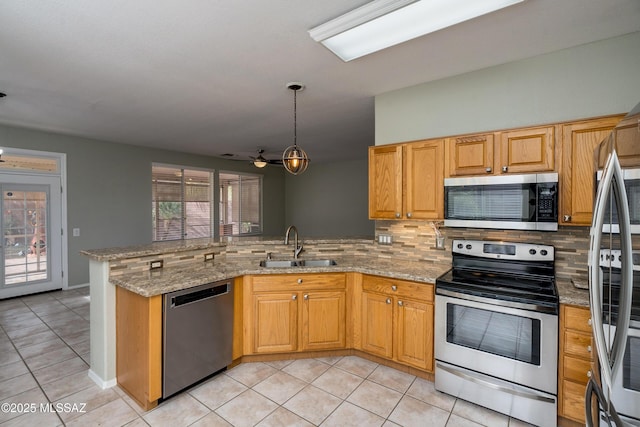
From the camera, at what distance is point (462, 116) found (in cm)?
280

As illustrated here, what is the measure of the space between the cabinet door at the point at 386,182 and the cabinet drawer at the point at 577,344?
151 centimetres

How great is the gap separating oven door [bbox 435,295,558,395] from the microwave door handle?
3.11 ft

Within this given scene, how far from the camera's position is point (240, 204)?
27.2 feet

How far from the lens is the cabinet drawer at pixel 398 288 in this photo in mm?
2525

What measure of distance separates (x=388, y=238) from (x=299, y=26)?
2.16m

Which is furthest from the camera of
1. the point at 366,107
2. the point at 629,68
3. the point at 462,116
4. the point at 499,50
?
the point at 366,107

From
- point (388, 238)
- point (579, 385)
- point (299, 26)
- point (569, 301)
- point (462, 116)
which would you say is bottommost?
point (579, 385)

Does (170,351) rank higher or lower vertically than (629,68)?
lower

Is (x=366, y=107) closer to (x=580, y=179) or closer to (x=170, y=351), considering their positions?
(x=580, y=179)

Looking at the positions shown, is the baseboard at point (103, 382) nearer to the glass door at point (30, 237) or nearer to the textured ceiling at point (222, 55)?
the textured ceiling at point (222, 55)

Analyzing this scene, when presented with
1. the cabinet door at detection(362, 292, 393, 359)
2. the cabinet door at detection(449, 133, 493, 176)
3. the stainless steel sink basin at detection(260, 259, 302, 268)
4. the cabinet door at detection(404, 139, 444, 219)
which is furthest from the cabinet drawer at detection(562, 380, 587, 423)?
the stainless steel sink basin at detection(260, 259, 302, 268)

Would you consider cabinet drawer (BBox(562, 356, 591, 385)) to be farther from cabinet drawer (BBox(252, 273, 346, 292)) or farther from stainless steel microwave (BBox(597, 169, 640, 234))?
cabinet drawer (BBox(252, 273, 346, 292))

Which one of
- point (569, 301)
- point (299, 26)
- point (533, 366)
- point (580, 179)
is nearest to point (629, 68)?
point (580, 179)

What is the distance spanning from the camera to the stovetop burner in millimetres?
2077
